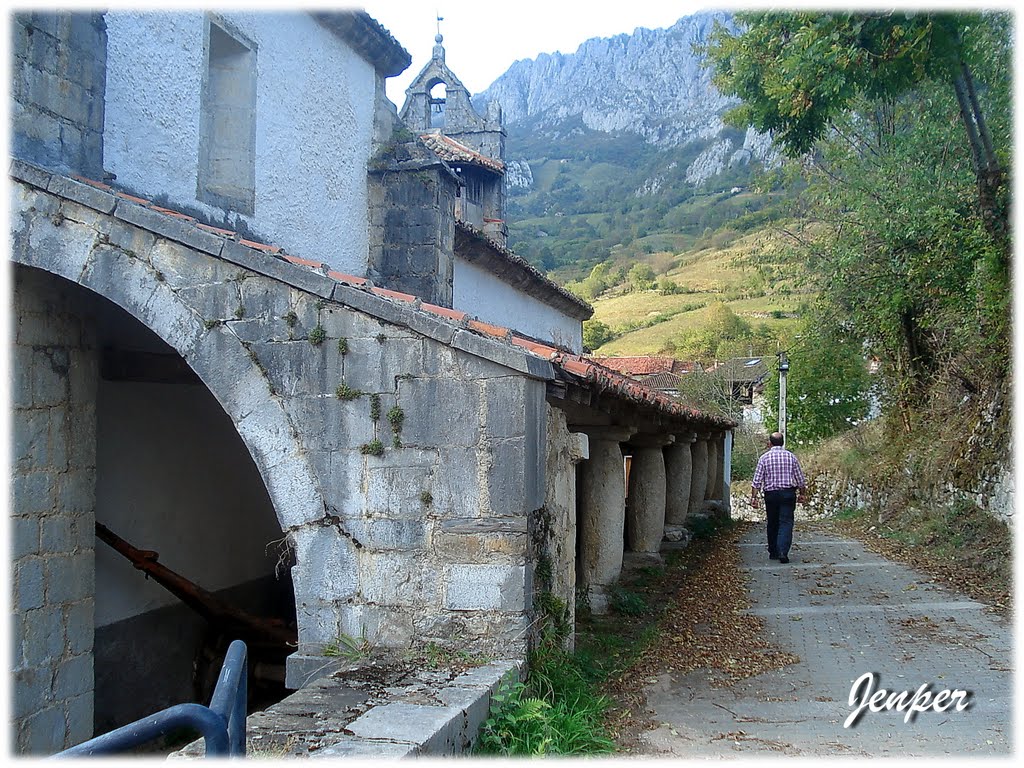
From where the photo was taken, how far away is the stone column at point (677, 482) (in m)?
12.8

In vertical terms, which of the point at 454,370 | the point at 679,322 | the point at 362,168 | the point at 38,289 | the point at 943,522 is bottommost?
the point at 943,522

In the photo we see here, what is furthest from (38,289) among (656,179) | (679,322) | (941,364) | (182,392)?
(656,179)

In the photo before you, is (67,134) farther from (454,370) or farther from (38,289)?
(454,370)

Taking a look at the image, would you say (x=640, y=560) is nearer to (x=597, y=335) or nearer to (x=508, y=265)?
(x=508, y=265)

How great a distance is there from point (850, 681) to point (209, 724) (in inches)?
190

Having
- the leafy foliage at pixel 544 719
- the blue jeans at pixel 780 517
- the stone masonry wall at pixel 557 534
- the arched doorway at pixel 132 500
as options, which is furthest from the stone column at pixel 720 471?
the leafy foliage at pixel 544 719

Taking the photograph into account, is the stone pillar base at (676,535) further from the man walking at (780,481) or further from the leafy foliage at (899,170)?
the leafy foliage at (899,170)

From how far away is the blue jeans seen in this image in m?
10.8

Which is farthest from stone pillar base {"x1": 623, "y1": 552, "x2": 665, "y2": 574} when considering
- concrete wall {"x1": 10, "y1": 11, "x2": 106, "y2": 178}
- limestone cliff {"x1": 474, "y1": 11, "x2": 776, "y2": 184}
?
limestone cliff {"x1": 474, "y1": 11, "x2": 776, "y2": 184}

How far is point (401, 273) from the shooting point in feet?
30.5

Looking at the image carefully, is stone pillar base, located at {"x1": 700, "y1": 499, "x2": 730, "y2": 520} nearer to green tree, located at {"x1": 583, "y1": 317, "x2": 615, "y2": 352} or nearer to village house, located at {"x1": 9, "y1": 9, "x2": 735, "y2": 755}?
village house, located at {"x1": 9, "y1": 9, "x2": 735, "y2": 755}

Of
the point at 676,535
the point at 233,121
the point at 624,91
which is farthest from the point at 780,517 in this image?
the point at 624,91

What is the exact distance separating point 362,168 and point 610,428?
379cm

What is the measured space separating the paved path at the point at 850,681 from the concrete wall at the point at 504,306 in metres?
5.18
